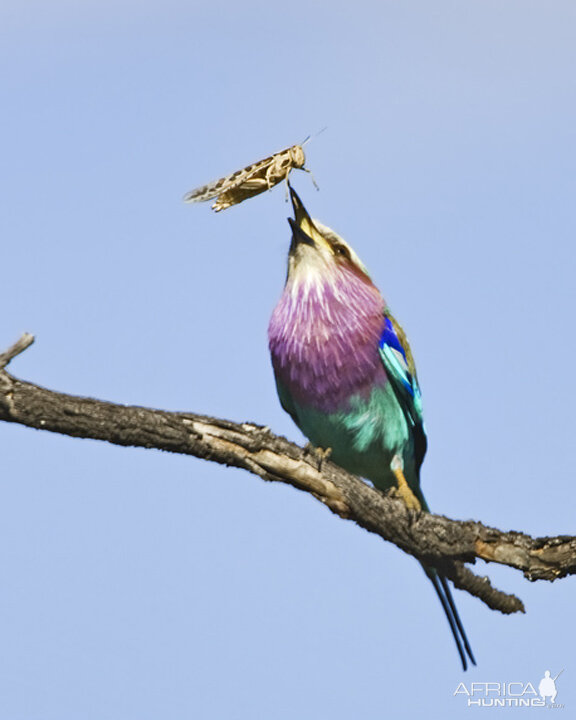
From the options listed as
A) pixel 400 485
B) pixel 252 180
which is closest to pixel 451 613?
pixel 400 485

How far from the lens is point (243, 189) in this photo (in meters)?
6.38

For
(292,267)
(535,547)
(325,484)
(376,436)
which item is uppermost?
(292,267)

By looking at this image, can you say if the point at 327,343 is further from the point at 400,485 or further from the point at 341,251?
the point at 400,485

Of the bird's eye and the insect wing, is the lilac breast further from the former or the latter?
the insect wing

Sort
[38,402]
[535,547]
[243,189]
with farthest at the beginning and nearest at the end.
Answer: [243,189] < [535,547] < [38,402]

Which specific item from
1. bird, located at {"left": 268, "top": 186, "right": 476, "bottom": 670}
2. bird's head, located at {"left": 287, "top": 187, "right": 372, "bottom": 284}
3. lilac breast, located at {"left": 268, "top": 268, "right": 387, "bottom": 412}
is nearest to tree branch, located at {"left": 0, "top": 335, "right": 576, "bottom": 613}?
bird, located at {"left": 268, "top": 186, "right": 476, "bottom": 670}

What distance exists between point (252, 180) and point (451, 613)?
2.83m

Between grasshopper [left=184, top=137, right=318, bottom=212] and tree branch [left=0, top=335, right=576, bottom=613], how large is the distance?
5.20ft

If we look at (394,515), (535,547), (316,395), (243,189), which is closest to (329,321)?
(316,395)

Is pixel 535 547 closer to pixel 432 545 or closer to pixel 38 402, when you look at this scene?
pixel 432 545

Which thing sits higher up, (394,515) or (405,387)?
(405,387)

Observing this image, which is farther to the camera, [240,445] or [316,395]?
[316,395]

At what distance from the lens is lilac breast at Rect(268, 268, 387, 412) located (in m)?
6.37

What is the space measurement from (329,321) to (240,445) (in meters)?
1.37
